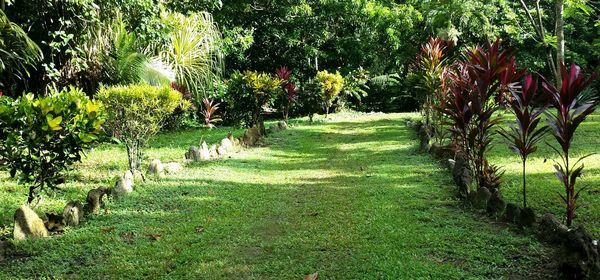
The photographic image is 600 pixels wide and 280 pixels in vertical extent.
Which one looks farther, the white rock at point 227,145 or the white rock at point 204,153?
the white rock at point 227,145

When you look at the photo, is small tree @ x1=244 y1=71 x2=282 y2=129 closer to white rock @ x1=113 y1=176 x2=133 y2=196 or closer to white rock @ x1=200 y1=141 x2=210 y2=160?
white rock @ x1=200 y1=141 x2=210 y2=160

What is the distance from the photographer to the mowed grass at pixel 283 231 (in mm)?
3074

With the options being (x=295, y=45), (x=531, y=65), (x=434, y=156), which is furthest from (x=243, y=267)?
(x=531, y=65)

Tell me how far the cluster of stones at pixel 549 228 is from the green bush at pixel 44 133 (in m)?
3.30

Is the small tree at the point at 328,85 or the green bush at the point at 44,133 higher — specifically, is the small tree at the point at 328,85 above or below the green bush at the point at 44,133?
above

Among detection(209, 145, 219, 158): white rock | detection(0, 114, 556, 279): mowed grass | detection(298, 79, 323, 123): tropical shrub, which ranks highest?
detection(298, 79, 323, 123): tropical shrub

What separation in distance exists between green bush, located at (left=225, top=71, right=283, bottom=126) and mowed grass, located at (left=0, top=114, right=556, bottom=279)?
3.65 meters

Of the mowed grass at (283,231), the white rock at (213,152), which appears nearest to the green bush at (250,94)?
the white rock at (213,152)

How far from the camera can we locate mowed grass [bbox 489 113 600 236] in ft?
12.8

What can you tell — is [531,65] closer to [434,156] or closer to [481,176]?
[434,156]

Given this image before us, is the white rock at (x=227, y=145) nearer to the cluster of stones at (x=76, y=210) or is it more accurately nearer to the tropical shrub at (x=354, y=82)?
the cluster of stones at (x=76, y=210)

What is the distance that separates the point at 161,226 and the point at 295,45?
1339cm

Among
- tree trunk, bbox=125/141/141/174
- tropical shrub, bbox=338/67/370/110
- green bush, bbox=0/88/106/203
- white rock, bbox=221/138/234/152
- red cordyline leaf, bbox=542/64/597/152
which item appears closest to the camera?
red cordyline leaf, bbox=542/64/597/152

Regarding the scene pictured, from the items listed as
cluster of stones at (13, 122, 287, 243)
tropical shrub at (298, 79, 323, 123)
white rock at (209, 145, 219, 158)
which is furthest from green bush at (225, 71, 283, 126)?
cluster of stones at (13, 122, 287, 243)
